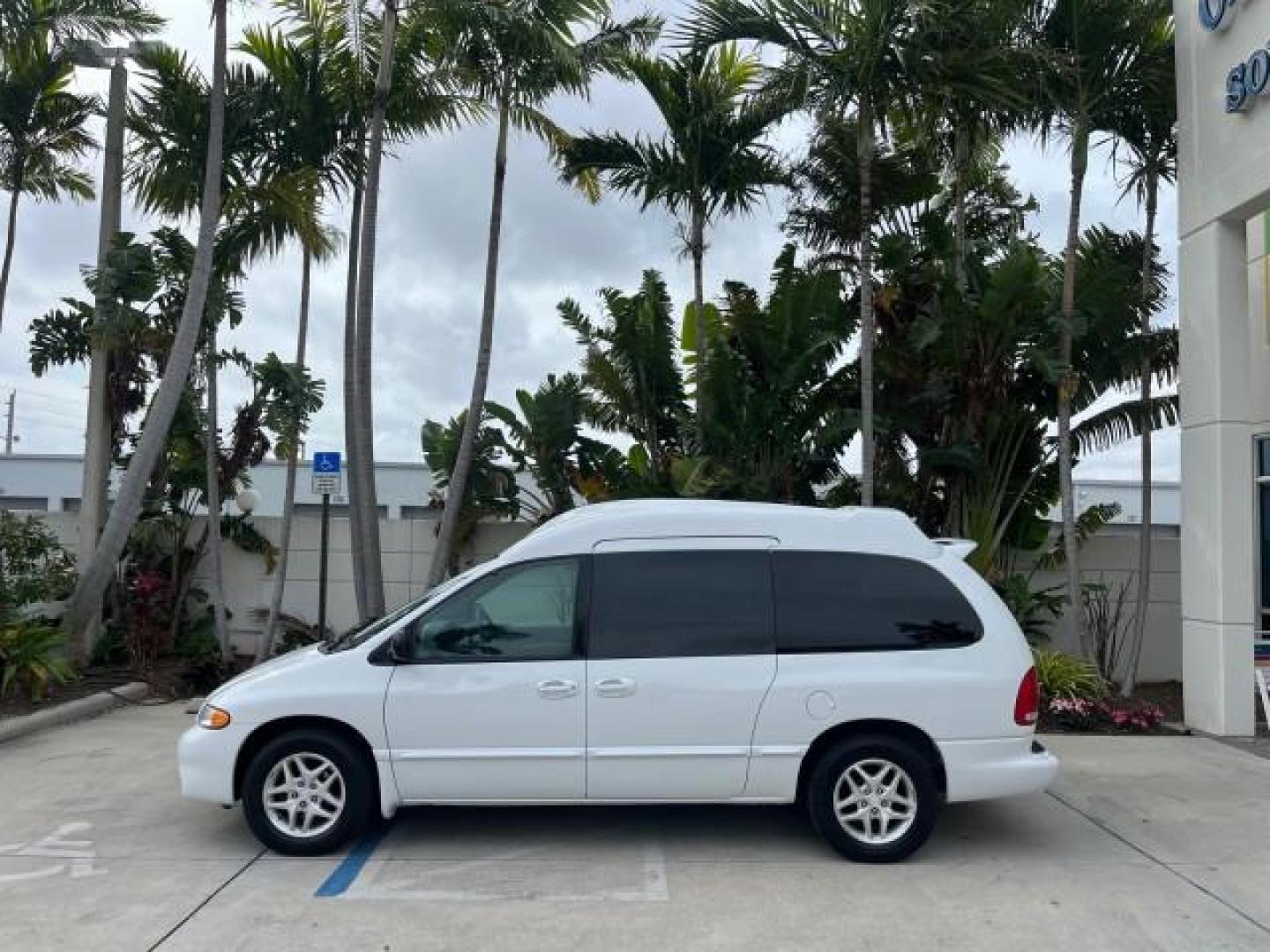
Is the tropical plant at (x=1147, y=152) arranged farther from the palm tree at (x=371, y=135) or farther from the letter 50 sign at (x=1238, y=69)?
the palm tree at (x=371, y=135)

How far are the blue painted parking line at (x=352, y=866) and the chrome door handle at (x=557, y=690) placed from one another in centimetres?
134

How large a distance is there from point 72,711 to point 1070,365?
10.2m

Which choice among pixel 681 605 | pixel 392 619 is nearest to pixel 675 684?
pixel 681 605

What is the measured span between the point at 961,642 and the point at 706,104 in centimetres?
814

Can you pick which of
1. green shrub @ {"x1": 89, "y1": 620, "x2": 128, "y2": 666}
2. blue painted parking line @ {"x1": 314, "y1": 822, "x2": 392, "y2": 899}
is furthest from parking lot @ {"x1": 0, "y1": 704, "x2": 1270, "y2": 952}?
green shrub @ {"x1": 89, "y1": 620, "x2": 128, "y2": 666}

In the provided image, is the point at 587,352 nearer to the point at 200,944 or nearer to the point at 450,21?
the point at 450,21

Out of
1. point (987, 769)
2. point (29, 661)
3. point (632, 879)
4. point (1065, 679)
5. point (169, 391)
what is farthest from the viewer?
point (169, 391)

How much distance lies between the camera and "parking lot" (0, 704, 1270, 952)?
16.0ft

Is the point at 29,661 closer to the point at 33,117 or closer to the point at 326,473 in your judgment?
the point at 326,473

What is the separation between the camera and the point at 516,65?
1196 centimetres

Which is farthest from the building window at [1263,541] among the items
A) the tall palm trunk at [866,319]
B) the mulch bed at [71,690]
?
the mulch bed at [71,690]

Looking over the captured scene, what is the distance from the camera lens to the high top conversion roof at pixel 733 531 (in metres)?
6.21

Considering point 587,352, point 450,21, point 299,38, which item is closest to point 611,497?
point 587,352

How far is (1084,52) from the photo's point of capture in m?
10.3
